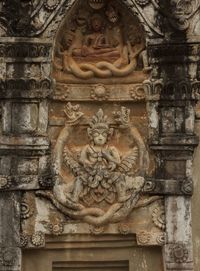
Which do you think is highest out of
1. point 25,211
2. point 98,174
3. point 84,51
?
point 84,51

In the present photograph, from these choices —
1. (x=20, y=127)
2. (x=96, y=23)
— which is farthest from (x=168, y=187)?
(x=96, y=23)

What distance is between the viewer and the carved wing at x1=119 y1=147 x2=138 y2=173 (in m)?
11.1

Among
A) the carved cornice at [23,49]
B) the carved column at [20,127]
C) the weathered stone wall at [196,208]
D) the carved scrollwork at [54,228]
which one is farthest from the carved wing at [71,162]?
the weathered stone wall at [196,208]

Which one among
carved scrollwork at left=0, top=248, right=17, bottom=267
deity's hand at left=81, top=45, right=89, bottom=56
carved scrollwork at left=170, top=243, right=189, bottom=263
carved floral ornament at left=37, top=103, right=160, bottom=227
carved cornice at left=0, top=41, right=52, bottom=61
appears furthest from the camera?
deity's hand at left=81, top=45, right=89, bottom=56

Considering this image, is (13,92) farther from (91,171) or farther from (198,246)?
(198,246)

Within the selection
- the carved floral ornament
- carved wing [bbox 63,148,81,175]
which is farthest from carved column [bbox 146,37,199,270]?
carved wing [bbox 63,148,81,175]

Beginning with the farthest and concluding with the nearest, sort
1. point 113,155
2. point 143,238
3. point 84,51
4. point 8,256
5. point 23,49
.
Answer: point 84,51 → point 113,155 → point 23,49 → point 143,238 → point 8,256

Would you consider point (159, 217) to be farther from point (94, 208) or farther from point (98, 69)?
point (98, 69)

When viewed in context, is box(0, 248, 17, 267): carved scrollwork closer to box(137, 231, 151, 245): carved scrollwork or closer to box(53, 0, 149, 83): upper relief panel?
box(137, 231, 151, 245): carved scrollwork

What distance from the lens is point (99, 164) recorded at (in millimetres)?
11016

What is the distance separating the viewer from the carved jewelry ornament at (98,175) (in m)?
10.8

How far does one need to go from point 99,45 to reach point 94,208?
2285 mm

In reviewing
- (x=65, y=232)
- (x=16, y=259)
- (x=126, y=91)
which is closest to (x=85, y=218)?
(x=65, y=232)

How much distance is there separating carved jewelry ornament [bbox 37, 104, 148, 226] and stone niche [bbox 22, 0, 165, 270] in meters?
0.01
